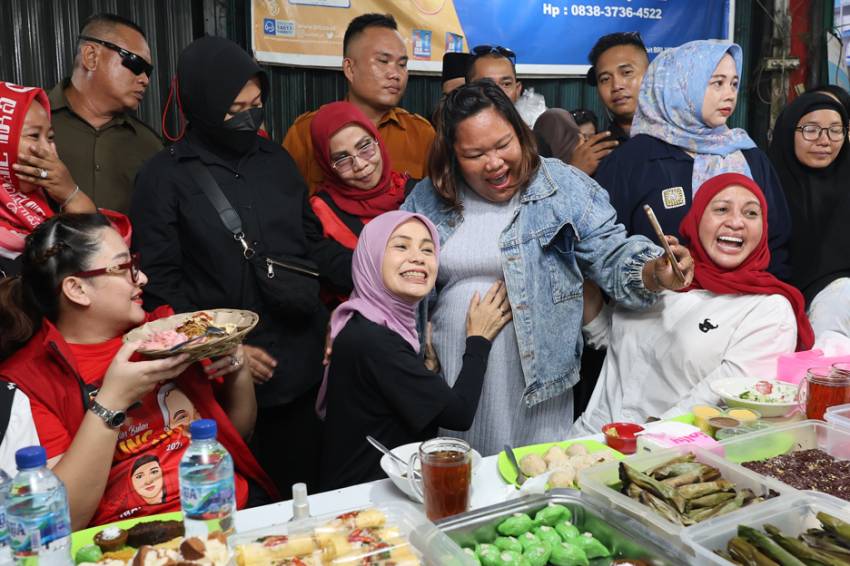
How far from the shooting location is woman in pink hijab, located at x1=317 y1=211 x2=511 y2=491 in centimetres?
199

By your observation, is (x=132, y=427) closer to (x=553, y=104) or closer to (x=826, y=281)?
(x=826, y=281)

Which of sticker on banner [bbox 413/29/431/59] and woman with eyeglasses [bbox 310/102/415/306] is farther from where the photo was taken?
sticker on banner [bbox 413/29/431/59]

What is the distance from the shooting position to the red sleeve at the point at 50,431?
164 cm

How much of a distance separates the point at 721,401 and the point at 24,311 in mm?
1871

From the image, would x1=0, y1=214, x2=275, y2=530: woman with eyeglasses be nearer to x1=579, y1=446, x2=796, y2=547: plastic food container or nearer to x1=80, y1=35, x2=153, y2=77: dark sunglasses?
x1=579, y1=446, x2=796, y2=547: plastic food container

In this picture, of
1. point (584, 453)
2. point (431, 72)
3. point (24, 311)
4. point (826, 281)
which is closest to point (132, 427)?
point (24, 311)

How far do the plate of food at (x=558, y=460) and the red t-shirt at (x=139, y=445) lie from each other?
0.71m

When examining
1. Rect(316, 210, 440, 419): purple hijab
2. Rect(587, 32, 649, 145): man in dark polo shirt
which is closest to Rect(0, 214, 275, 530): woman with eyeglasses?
Rect(316, 210, 440, 419): purple hijab

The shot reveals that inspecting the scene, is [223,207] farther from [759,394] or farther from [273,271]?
[759,394]

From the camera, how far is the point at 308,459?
267cm

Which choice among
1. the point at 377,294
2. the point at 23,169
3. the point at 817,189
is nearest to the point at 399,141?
the point at 377,294

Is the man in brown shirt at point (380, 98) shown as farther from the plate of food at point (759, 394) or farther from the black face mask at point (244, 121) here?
the plate of food at point (759, 394)

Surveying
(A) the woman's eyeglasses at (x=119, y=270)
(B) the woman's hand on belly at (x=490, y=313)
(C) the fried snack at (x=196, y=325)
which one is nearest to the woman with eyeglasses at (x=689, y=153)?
(B) the woman's hand on belly at (x=490, y=313)

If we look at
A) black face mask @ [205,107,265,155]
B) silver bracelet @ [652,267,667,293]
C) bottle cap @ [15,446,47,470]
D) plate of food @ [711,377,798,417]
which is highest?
black face mask @ [205,107,265,155]
